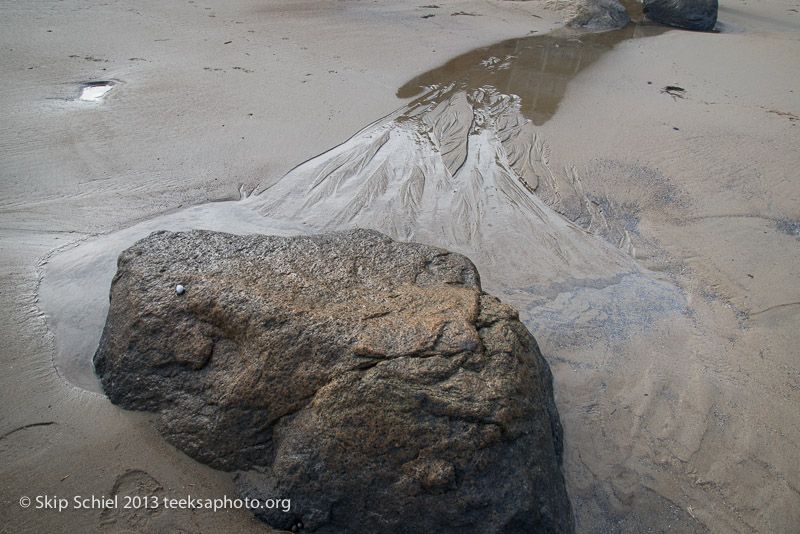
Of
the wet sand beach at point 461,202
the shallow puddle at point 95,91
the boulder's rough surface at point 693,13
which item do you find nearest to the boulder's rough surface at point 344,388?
the wet sand beach at point 461,202

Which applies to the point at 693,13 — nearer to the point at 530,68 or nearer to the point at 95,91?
the point at 530,68

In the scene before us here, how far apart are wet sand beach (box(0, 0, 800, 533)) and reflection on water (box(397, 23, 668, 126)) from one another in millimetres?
53

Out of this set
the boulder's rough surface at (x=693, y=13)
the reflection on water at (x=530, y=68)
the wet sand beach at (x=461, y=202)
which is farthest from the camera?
the boulder's rough surface at (x=693, y=13)

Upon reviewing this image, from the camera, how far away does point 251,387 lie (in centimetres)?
216

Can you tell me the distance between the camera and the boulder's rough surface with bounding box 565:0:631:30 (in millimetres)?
9641

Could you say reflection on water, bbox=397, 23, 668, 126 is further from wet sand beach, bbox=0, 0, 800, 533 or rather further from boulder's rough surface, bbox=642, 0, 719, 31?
boulder's rough surface, bbox=642, 0, 719, 31

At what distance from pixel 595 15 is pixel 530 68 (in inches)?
140

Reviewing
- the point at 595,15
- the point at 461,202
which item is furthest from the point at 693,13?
the point at 461,202

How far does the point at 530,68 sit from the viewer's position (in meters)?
7.37

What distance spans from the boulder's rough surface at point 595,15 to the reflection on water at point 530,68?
1.60 feet

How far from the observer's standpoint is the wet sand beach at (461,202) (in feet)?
7.97

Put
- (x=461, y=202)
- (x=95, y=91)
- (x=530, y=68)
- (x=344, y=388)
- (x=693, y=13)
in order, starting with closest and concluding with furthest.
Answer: (x=344, y=388) < (x=461, y=202) < (x=95, y=91) < (x=530, y=68) < (x=693, y=13)

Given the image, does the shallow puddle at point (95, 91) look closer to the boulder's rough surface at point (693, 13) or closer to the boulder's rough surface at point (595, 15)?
the boulder's rough surface at point (595, 15)

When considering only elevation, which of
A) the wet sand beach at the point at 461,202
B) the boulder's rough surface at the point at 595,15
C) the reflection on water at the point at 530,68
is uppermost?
the boulder's rough surface at the point at 595,15
